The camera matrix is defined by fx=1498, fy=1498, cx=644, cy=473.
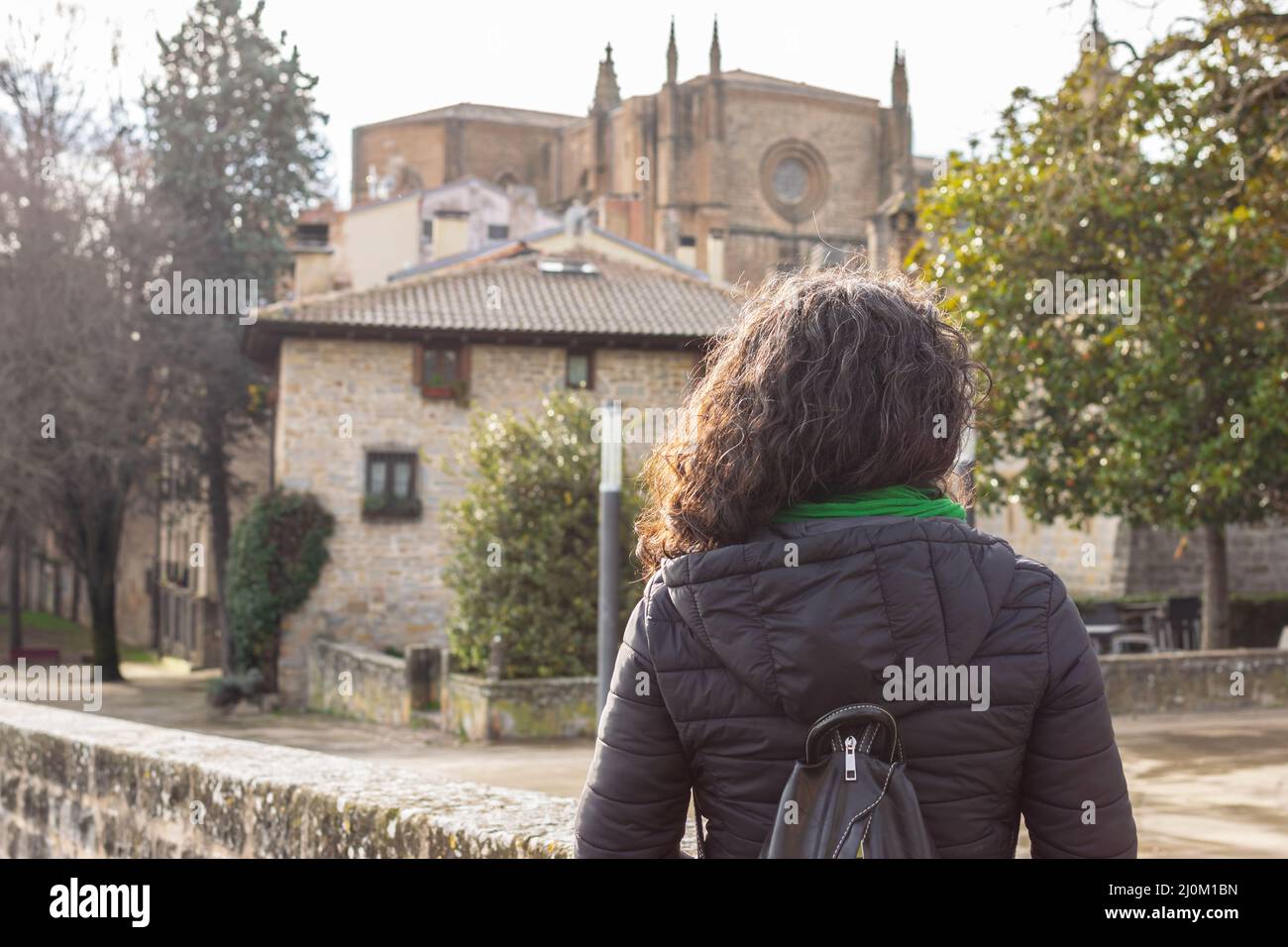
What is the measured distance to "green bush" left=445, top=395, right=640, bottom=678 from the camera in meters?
19.0

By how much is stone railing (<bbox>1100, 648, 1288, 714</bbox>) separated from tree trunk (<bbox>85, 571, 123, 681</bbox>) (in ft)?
79.7

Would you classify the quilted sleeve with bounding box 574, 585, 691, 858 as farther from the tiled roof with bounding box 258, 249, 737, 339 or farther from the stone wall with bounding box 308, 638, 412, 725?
the tiled roof with bounding box 258, 249, 737, 339

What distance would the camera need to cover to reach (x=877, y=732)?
74.8 inches

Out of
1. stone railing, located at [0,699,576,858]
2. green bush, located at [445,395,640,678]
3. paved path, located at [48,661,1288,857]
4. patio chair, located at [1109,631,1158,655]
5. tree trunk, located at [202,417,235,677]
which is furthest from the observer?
tree trunk, located at [202,417,235,677]

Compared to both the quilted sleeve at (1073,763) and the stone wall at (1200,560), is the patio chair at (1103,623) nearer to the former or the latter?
the stone wall at (1200,560)

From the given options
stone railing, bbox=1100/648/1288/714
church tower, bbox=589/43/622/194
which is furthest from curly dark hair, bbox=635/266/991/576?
church tower, bbox=589/43/622/194

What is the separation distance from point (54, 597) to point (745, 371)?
5418cm

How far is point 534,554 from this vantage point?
62.6 feet

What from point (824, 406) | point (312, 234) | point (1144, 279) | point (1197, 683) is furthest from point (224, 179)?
point (824, 406)

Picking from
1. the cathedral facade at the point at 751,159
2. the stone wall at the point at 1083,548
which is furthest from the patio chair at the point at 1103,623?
the cathedral facade at the point at 751,159

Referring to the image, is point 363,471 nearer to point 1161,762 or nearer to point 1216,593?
point 1216,593

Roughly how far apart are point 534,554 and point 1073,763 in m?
17.3
